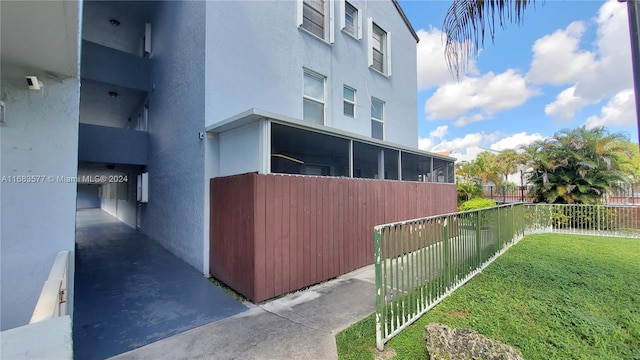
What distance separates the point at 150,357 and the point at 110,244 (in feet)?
24.6

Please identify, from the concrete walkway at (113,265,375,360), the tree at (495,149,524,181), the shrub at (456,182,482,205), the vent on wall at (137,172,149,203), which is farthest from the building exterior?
the tree at (495,149,524,181)

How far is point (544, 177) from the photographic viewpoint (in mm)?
12930

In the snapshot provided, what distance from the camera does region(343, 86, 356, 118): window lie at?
9.05 m

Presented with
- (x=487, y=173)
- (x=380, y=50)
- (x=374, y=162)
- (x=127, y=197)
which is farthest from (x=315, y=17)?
(x=487, y=173)

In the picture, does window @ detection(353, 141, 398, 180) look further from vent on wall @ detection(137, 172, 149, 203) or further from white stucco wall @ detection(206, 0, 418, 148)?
vent on wall @ detection(137, 172, 149, 203)

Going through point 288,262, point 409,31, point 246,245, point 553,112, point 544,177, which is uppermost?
point 409,31

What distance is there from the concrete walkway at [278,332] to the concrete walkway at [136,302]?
0.28 metres

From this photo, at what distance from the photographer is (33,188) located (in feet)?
9.98

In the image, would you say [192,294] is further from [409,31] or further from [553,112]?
[553,112]

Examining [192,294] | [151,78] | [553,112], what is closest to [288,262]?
[192,294]

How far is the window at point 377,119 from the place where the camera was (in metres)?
10.1

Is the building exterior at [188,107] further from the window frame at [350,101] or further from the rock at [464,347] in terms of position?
the rock at [464,347]

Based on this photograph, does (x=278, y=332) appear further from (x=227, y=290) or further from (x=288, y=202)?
(x=288, y=202)

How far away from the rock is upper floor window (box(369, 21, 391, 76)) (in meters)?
9.51
